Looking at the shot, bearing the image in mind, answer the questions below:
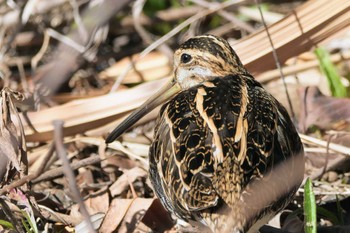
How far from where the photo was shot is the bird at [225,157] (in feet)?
9.78

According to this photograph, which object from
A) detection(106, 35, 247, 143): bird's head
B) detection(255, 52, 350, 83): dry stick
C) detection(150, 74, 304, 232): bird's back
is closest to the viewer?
detection(150, 74, 304, 232): bird's back

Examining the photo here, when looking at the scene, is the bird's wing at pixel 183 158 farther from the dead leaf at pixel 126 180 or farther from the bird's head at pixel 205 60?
the dead leaf at pixel 126 180

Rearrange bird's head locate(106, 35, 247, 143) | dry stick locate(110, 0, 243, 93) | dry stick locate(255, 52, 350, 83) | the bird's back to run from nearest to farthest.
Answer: the bird's back < bird's head locate(106, 35, 247, 143) < dry stick locate(255, 52, 350, 83) < dry stick locate(110, 0, 243, 93)

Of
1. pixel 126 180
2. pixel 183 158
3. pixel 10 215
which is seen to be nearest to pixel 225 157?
pixel 183 158

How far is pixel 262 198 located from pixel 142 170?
4.58ft

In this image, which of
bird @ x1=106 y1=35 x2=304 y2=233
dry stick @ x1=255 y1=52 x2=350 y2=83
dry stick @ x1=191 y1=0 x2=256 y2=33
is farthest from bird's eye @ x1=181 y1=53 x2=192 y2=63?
dry stick @ x1=191 y1=0 x2=256 y2=33

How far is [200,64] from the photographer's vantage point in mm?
3830

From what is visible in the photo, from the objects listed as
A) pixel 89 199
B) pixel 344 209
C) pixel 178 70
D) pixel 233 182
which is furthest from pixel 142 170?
pixel 233 182

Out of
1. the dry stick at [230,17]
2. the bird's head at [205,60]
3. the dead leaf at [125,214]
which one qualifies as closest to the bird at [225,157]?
the bird's head at [205,60]

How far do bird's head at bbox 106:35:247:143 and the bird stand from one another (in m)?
0.19

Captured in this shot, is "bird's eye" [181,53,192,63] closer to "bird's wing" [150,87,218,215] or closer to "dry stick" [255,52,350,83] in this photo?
"bird's wing" [150,87,218,215]

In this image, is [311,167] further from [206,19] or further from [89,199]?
[206,19]

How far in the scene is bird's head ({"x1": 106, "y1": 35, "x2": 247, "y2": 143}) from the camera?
12.5ft

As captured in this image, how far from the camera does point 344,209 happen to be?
4027 mm
